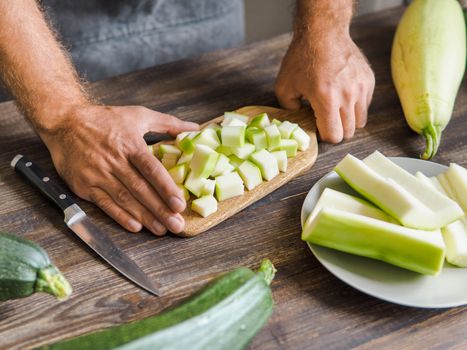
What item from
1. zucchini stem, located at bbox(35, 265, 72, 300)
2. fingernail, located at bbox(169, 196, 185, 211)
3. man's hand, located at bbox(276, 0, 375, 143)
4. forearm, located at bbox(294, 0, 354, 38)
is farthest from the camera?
forearm, located at bbox(294, 0, 354, 38)

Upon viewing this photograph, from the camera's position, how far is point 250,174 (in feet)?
5.21

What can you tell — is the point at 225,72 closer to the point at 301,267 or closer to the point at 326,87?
the point at 326,87

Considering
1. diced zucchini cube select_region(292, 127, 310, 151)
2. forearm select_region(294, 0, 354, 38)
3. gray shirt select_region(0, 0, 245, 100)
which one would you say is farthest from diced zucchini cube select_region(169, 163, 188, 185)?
gray shirt select_region(0, 0, 245, 100)

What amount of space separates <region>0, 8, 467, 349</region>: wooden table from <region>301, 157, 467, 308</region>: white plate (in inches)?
1.7

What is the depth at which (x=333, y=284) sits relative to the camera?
1356 millimetres

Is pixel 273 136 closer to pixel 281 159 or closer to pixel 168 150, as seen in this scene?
pixel 281 159

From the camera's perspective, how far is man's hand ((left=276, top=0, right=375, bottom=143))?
1811 millimetres

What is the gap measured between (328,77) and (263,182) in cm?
43

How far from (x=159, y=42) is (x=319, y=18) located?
0.69m

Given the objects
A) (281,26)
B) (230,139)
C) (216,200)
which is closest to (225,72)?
(230,139)

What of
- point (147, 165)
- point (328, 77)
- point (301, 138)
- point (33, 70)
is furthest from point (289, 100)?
point (33, 70)

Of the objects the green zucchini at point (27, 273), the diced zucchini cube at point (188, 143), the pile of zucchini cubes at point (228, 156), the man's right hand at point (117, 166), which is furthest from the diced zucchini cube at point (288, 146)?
the green zucchini at point (27, 273)

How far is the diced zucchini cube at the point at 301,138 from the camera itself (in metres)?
1.71

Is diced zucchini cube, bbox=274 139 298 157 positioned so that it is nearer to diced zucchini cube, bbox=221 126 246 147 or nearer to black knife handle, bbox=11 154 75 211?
diced zucchini cube, bbox=221 126 246 147
